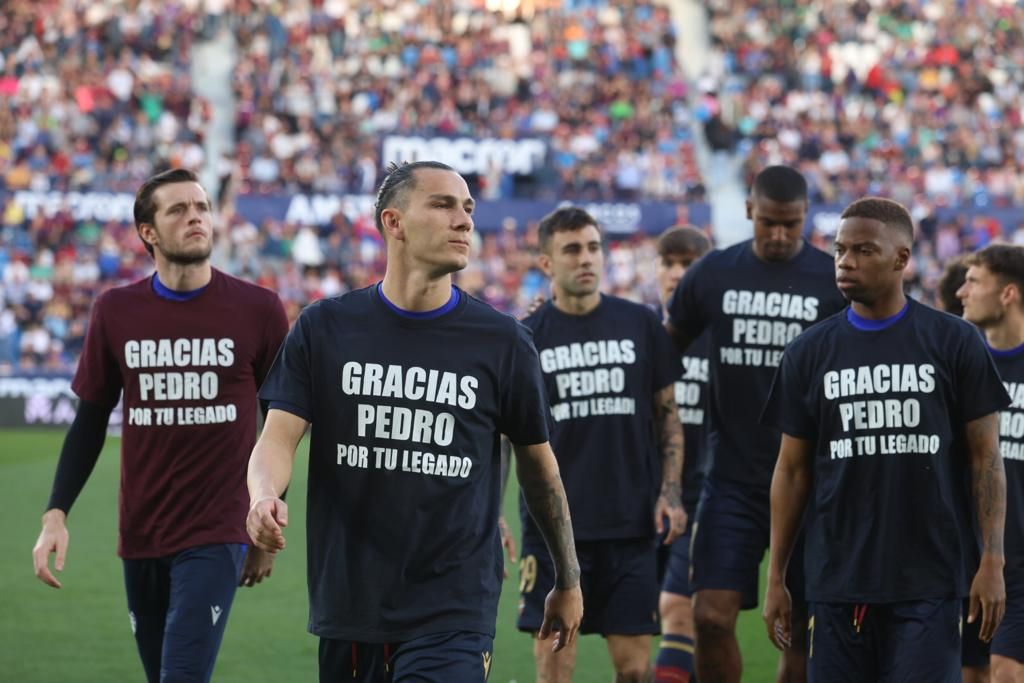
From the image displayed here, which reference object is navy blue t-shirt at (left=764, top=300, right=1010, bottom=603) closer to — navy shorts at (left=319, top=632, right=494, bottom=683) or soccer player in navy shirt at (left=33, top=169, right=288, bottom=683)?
navy shorts at (left=319, top=632, right=494, bottom=683)

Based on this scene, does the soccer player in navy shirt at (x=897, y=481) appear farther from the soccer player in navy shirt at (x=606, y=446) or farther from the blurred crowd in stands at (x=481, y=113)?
the blurred crowd in stands at (x=481, y=113)

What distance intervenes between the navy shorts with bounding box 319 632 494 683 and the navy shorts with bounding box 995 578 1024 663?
101 inches

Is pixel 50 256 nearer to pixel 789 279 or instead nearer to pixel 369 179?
pixel 369 179

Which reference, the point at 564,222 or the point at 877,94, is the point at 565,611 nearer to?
the point at 564,222

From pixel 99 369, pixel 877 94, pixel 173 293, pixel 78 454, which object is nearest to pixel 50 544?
pixel 78 454

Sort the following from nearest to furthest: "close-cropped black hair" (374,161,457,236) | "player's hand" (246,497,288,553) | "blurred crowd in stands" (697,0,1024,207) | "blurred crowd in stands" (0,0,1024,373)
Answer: "player's hand" (246,497,288,553) → "close-cropped black hair" (374,161,457,236) → "blurred crowd in stands" (0,0,1024,373) → "blurred crowd in stands" (697,0,1024,207)

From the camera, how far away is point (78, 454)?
6.12m

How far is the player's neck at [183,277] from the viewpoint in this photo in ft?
20.7

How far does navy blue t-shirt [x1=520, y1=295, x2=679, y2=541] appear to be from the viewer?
7.13 metres

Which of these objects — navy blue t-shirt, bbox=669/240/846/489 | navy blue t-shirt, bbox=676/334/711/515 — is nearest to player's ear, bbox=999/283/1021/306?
navy blue t-shirt, bbox=669/240/846/489

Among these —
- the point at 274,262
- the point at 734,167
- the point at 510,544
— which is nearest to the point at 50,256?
the point at 274,262

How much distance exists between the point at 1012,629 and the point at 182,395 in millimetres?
3518

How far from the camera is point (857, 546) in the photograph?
5379 mm

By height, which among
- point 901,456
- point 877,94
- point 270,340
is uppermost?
point 877,94
